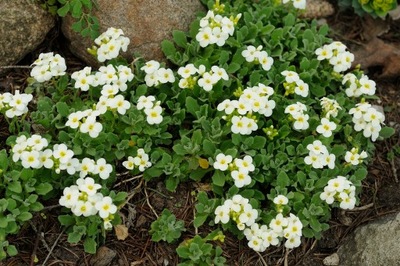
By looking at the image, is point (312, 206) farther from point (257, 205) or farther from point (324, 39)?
point (324, 39)

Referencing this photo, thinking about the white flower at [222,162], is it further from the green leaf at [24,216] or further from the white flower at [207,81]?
the green leaf at [24,216]

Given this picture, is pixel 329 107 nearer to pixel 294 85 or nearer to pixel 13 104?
pixel 294 85

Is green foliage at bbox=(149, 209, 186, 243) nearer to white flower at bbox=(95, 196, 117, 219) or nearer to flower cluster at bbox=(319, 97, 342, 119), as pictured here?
white flower at bbox=(95, 196, 117, 219)

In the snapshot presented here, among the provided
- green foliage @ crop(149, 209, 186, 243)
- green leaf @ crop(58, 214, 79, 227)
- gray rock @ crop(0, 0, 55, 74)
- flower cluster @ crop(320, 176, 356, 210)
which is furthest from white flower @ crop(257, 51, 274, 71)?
green leaf @ crop(58, 214, 79, 227)

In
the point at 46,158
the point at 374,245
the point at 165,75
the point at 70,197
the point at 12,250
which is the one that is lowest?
the point at 374,245

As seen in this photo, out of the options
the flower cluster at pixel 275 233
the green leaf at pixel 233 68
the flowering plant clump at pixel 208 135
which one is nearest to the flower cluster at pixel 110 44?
Result: the flowering plant clump at pixel 208 135

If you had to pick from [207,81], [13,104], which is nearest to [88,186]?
[13,104]
